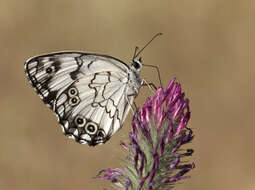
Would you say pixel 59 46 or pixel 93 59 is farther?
pixel 59 46

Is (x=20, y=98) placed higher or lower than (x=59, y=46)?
lower

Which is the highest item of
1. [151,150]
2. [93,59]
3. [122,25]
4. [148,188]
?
[122,25]

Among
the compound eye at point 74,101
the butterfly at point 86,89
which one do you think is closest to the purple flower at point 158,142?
the butterfly at point 86,89

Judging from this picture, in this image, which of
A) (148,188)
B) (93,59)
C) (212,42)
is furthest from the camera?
(212,42)

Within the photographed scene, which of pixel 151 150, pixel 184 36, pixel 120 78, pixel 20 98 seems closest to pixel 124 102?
pixel 120 78

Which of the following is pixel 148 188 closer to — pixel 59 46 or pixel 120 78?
pixel 120 78

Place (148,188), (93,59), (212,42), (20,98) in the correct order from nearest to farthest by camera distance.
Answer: (148,188) < (93,59) < (20,98) < (212,42)

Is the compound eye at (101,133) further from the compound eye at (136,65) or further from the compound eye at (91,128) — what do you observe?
the compound eye at (136,65)

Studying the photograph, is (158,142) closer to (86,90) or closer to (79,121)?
(79,121)
